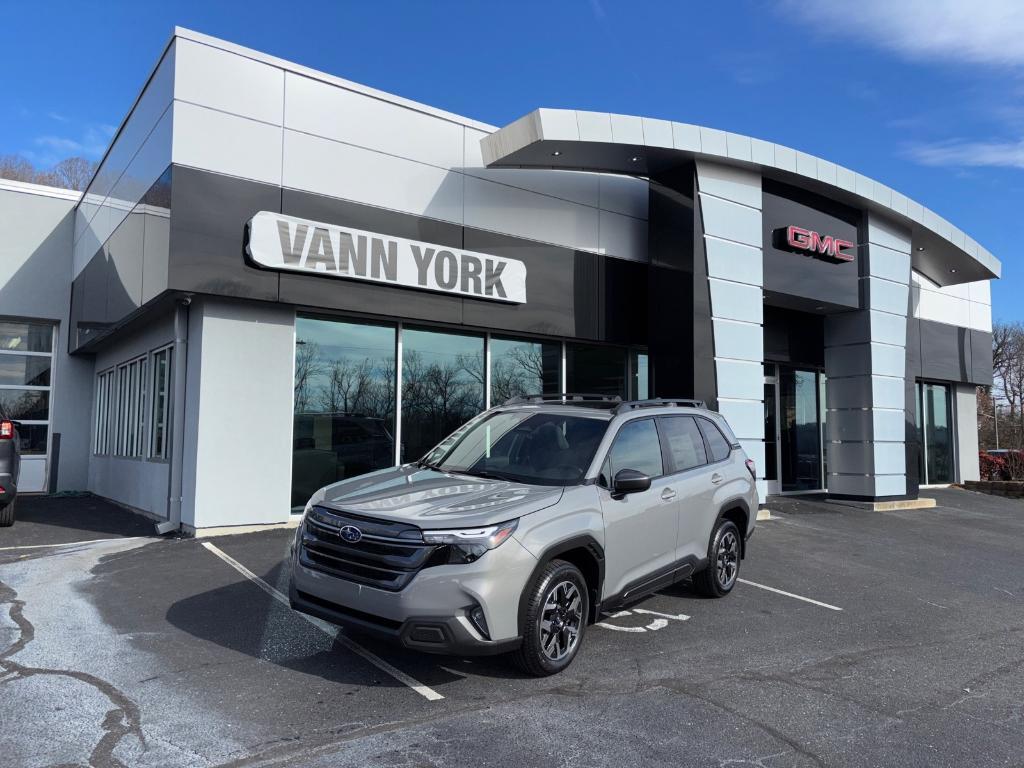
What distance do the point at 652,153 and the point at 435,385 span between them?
17.3 ft

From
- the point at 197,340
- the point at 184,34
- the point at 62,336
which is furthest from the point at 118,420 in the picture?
the point at 184,34

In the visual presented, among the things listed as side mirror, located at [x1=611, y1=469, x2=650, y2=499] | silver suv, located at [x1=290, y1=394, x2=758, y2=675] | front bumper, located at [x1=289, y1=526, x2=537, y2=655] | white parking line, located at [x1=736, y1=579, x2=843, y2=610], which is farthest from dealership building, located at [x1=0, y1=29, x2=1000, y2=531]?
side mirror, located at [x1=611, y1=469, x2=650, y2=499]

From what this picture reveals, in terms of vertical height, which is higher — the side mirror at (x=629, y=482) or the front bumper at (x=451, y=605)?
the side mirror at (x=629, y=482)

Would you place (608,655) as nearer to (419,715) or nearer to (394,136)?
(419,715)

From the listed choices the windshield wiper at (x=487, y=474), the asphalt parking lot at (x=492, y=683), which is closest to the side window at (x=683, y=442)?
the asphalt parking lot at (x=492, y=683)

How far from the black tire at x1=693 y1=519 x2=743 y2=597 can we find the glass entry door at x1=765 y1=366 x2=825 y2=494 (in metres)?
10.3

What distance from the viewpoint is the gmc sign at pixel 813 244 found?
540 inches

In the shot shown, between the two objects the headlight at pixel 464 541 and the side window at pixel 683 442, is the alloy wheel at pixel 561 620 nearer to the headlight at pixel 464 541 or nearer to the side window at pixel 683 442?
the headlight at pixel 464 541

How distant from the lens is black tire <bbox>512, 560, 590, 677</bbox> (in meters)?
4.46

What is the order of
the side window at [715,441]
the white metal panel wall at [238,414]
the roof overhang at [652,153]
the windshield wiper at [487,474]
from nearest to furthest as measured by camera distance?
the windshield wiper at [487,474] → the side window at [715,441] → the white metal panel wall at [238,414] → the roof overhang at [652,153]

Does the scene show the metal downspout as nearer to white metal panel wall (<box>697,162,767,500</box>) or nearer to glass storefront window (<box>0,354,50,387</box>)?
glass storefront window (<box>0,354,50,387</box>)

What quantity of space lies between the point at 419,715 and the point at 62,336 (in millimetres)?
14862

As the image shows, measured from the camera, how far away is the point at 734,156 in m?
12.4

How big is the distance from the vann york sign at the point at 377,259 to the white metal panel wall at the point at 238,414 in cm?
83
